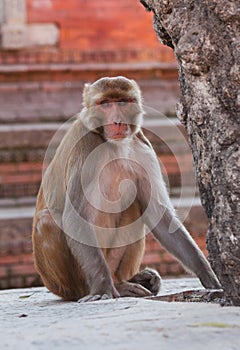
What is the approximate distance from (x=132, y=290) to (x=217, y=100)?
1.29 metres

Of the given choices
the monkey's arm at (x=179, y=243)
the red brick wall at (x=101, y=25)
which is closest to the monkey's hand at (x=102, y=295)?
the monkey's arm at (x=179, y=243)

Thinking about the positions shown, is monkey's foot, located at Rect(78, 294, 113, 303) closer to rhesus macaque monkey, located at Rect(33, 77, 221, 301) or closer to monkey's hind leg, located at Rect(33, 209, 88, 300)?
rhesus macaque monkey, located at Rect(33, 77, 221, 301)

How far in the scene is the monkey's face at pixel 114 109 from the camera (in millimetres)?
4516

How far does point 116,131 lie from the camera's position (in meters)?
4.50

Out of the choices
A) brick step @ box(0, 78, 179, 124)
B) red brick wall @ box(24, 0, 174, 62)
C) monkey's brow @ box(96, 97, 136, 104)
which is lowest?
brick step @ box(0, 78, 179, 124)

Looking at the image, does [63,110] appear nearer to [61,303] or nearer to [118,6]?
[118,6]

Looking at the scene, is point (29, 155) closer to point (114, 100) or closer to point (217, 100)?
point (114, 100)

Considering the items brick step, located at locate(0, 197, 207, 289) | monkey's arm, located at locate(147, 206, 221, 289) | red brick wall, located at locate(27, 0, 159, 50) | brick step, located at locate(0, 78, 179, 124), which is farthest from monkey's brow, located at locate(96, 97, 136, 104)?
red brick wall, located at locate(27, 0, 159, 50)

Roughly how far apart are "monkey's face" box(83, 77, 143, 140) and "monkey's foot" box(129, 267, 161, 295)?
691 millimetres

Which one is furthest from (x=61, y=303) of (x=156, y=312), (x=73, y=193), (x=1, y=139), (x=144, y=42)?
(x=144, y=42)

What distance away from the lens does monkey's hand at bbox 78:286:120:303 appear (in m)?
4.21

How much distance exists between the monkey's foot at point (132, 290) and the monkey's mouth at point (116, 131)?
69 centimetres

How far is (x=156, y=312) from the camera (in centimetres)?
333

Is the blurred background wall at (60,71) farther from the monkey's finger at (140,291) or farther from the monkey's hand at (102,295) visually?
the monkey's hand at (102,295)
